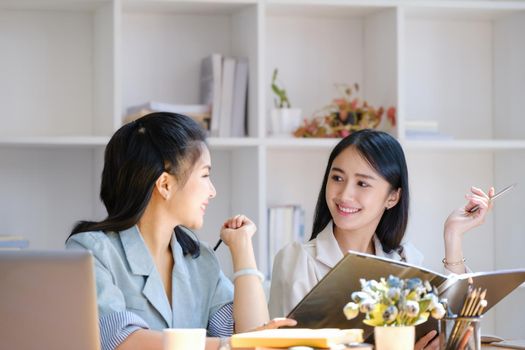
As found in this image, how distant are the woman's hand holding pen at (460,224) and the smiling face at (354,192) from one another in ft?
0.71

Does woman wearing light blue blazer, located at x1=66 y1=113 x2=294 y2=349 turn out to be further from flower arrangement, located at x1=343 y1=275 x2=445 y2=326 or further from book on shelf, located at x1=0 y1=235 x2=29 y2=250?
book on shelf, located at x1=0 y1=235 x2=29 y2=250

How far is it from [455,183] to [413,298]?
235 cm

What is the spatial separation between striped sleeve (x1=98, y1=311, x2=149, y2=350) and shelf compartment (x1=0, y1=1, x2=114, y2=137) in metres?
1.68

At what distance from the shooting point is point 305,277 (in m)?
2.91

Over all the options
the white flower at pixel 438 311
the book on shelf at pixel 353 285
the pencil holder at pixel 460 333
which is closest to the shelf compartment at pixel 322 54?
the book on shelf at pixel 353 285

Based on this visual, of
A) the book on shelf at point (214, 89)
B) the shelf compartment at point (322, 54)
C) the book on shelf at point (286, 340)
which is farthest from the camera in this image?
the shelf compartment at point (322, 54)

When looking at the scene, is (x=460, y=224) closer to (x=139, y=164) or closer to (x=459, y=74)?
(x=139, y=164)

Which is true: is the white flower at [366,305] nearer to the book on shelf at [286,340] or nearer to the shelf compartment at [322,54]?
the book on shelf at [286,340]

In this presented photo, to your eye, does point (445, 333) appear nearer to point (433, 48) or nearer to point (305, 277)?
point (305, 277)

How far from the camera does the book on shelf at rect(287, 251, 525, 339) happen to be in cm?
209

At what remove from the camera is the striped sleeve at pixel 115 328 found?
2213 millimetres

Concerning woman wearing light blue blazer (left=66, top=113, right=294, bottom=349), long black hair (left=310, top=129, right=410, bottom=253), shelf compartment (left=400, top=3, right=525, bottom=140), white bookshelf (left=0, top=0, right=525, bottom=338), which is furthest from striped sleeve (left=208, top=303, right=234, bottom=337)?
shelf compartment (left=400, top=3, right=525, bottom=140)

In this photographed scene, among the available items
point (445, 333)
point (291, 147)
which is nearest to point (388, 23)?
point (291, 147)

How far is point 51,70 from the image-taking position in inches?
154
